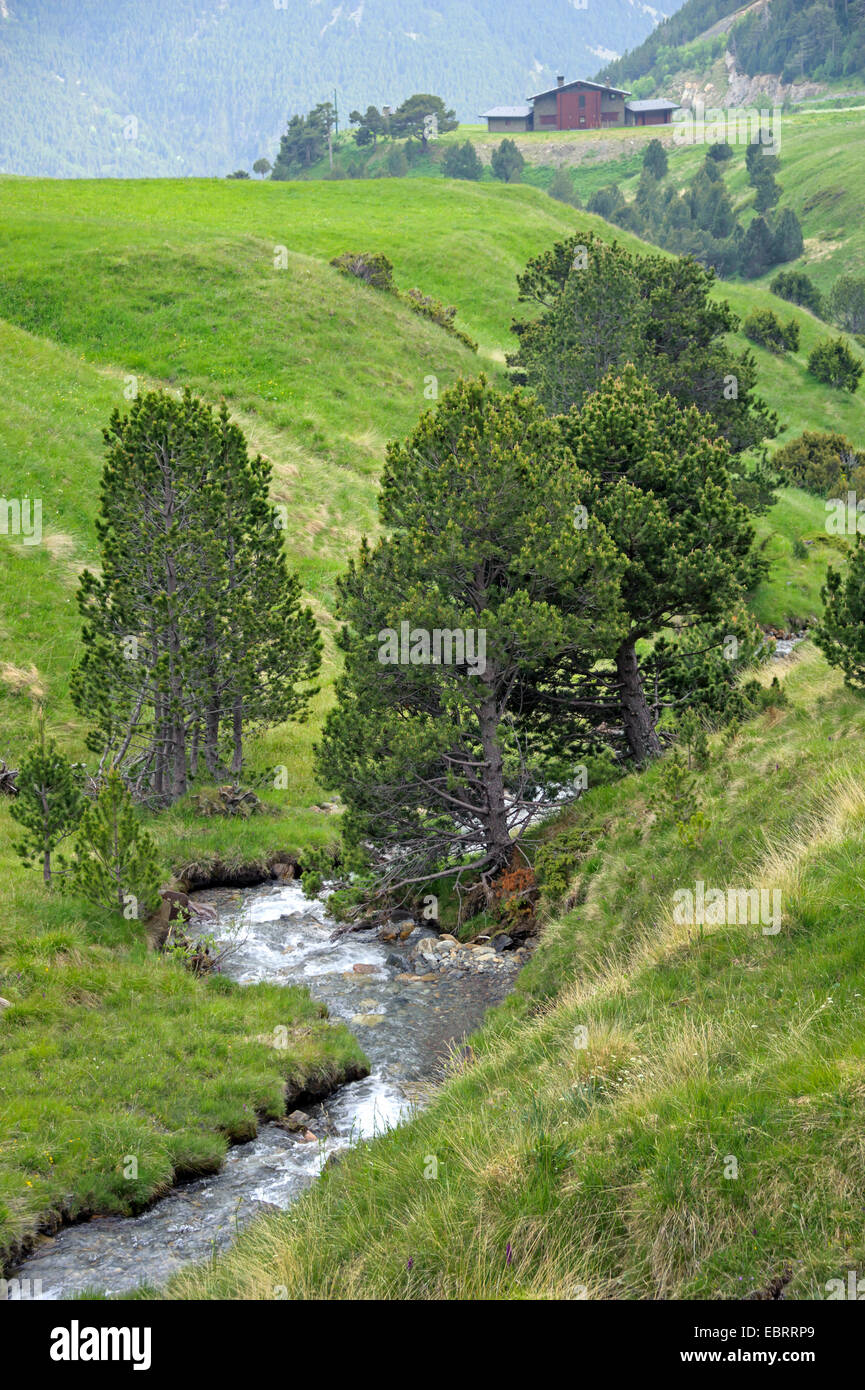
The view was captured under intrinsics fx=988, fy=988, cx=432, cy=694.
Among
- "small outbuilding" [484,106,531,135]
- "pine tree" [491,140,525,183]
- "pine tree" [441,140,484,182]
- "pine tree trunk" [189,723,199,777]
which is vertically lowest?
"pine tree trunk" [189,723,199,777]

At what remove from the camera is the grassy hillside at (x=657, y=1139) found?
21.5 feet

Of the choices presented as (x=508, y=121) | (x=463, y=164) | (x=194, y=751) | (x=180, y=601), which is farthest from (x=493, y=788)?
(x=508, y=121)

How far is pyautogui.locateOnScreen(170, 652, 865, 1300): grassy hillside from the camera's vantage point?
6.54 metres

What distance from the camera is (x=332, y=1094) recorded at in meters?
15.2

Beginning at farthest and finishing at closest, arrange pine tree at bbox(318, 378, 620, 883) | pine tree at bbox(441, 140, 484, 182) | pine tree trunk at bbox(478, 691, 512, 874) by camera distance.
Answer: pine tree at bbox(441, 140, 484, 182)
pine tree trunk at bbox(478, 691, 512, 874)
pine tree at bbox(318, 378, 620, 883)

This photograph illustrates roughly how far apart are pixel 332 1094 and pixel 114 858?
20.6 feet

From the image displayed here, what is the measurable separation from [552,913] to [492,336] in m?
61.3

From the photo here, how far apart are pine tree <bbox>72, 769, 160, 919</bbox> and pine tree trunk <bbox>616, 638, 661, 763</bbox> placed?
428 inches

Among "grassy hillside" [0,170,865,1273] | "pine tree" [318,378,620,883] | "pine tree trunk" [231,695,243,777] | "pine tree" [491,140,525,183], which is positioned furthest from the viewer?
"pine tree" [491,140,525,183]

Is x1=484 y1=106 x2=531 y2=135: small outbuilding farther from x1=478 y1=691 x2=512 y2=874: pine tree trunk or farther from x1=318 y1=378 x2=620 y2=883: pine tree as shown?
x1=478 y1=691 x2=512 y2=874: pine tree trunk

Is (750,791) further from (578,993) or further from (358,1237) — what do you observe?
(358,1237)

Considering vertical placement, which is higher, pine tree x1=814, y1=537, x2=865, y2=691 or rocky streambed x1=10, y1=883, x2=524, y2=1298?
pine tree x1=814, y1=537, x2=865, y2=691

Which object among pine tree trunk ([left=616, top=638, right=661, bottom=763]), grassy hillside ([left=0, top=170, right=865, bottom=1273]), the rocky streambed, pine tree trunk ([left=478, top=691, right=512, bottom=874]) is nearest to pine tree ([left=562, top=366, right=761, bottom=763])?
pine tree trunk ([left=616, top=638, right=661, bottom=763])

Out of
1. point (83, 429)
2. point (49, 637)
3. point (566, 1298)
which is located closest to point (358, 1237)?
point (566, 1298)
